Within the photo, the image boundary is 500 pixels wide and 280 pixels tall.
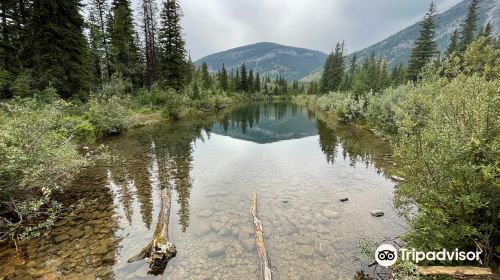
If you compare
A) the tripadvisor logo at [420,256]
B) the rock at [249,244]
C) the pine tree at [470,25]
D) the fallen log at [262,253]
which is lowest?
the rock at [249,244]

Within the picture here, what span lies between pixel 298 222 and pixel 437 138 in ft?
16.5

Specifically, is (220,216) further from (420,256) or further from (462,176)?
(462,176)

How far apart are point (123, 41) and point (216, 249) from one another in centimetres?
3920

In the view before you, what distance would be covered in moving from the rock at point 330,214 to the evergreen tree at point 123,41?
116 ft

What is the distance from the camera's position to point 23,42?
73.9 ft

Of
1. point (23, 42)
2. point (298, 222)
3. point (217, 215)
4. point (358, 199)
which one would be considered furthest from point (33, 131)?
point (23, 42)

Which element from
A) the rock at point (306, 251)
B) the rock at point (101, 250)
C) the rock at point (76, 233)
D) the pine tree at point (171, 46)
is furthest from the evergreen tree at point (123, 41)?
the rock at point (306, 251)

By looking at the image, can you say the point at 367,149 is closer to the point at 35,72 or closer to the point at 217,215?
the point at 217,215

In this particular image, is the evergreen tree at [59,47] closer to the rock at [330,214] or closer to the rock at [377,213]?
the rock at [330,214]

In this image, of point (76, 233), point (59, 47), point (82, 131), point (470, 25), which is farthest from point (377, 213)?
point (470, 25)

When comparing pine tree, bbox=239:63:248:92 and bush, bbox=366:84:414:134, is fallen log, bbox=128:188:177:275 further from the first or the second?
pine tree, bbox=239:63:248:92

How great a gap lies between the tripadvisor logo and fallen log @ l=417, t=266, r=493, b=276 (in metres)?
0.34

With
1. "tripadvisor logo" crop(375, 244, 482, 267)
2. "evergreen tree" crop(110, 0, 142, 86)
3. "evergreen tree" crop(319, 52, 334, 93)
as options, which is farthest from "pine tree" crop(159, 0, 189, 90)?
"evergreen tree" crop(319, 52, 334, 93)

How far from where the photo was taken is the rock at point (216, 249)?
6582mm
